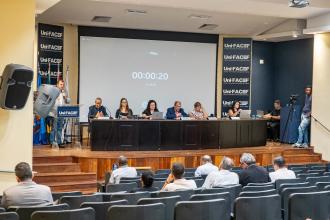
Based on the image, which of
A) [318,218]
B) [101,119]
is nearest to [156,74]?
[101,119]

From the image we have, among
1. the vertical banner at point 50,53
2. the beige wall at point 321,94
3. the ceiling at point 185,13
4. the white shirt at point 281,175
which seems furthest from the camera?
the beige wall at point 321,94

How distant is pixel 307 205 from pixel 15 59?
522cm

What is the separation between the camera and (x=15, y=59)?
839 cm

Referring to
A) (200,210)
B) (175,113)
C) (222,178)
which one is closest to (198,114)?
(175,113)

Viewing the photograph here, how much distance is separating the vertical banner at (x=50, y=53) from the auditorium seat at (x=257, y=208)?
29.4ft

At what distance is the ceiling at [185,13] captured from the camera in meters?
11.9

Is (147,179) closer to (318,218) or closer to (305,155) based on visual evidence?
(318,218)

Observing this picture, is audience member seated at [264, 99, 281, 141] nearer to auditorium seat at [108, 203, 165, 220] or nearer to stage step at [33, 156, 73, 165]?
stage step at [33, 156, 73, 165]

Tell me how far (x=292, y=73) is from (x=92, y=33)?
6.31 metres

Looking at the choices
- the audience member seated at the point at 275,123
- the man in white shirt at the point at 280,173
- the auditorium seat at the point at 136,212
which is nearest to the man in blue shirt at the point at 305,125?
the audience member seated at the point at 275,123

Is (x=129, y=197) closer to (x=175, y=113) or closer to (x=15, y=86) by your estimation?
(x=15, y=86)

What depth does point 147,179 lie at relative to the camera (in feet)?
20.1

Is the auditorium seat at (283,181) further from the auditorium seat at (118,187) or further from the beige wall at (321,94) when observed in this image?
the beige wall at (321,94)

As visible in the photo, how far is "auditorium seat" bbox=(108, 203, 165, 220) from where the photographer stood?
14.2 feet
